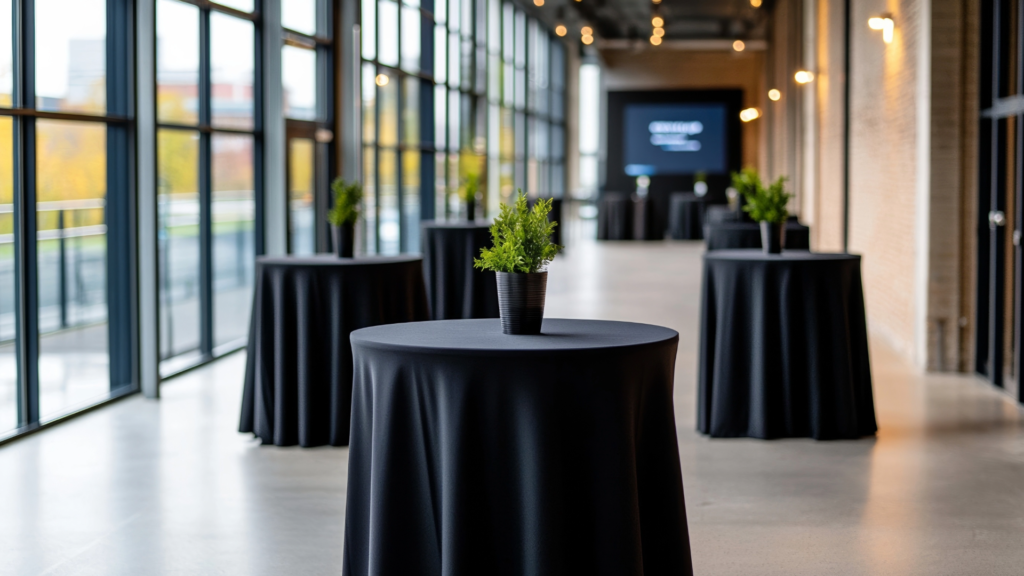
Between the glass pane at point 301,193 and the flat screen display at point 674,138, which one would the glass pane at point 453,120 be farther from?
the flat screen display at point 674,138

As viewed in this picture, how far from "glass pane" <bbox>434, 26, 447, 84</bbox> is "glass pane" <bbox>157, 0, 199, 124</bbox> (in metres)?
6.65

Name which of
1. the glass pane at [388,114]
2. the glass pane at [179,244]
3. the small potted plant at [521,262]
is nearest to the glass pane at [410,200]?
the glass pane at [388,114]

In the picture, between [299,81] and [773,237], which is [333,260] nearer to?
[773,237]

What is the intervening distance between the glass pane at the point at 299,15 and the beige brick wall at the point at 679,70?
16.4 m

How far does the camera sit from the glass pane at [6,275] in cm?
538

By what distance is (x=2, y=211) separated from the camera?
5.37 meters

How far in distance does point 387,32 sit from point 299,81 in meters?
2.58

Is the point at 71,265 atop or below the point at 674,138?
below

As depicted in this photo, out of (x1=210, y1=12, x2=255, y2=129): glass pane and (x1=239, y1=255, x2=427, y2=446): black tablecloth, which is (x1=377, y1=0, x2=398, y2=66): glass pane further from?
(x1=239, y1=255, x2=427, y2=446): black tablecloth

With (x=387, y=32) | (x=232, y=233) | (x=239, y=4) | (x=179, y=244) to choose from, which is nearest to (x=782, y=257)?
(x=179, y=244)

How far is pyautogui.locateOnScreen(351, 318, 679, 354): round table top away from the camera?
2.84 metres

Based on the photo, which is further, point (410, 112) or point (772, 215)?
point (410, 112)

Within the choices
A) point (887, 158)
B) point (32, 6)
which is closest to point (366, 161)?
point (887, 158)

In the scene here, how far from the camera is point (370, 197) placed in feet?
38.1
